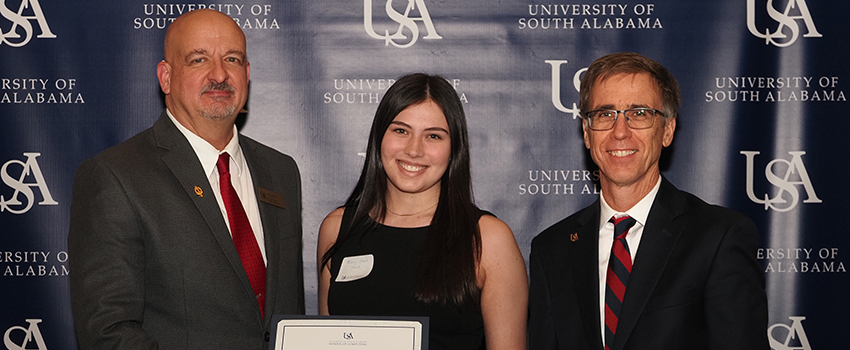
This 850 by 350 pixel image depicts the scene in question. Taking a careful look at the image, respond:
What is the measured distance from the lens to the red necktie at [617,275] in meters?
2.28

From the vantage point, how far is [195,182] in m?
2.51

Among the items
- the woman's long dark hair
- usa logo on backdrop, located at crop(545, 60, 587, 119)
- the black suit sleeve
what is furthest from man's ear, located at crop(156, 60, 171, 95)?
usa logo on backdrop, located at crop(545, 60, 587, 119)

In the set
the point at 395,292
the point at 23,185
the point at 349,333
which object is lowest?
the point at 349,333

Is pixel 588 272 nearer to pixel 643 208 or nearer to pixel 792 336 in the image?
pixel 643 208

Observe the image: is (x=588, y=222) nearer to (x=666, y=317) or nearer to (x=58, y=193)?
(x=666, y=317)

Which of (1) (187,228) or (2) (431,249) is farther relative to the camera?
(2) (431,249)

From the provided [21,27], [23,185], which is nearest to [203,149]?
[23,185]

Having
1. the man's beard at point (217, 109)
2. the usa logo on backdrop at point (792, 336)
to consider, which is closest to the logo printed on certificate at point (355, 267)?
the man's beard at point (217, 109)

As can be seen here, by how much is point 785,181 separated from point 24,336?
13.7 ft

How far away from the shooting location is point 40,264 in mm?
3740

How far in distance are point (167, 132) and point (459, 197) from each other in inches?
44.4

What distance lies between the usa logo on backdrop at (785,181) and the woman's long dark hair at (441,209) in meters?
1.80

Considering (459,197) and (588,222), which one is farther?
(459,197)

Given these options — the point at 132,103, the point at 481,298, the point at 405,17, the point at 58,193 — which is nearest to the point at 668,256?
the point at 481,298
